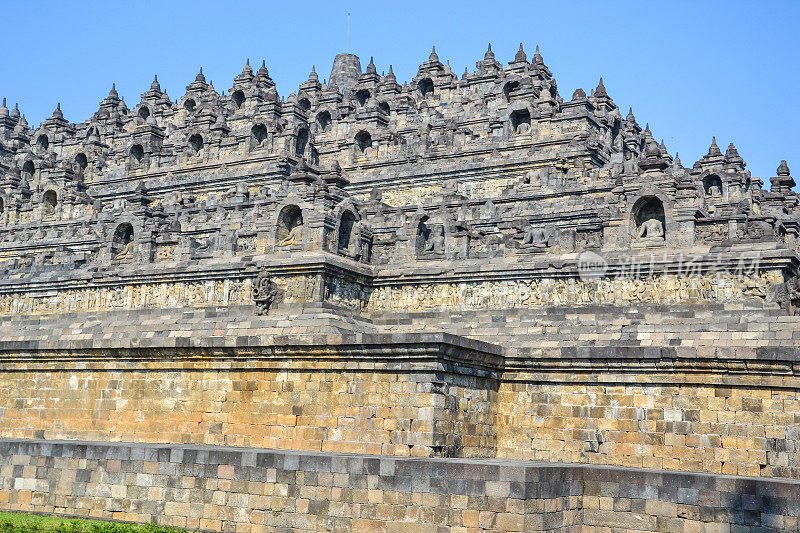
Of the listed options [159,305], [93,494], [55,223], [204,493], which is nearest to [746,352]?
[204,493]

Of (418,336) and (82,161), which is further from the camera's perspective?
(82,161)

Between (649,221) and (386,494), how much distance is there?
16.0 metres

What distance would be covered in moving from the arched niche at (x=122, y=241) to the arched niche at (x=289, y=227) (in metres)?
7.35

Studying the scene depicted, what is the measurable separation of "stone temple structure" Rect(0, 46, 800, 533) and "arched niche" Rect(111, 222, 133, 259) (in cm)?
8

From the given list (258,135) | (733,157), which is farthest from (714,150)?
(258,135)

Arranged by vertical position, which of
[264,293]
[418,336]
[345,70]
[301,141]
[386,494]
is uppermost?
[345,70]

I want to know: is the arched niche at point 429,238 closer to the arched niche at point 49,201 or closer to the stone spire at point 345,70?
the arched niche at point 49,201

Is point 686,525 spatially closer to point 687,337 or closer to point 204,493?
point 204,493

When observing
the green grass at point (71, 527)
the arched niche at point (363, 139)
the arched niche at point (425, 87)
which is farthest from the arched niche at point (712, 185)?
the green grass at point (71, 527)

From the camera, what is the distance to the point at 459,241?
1224 inches

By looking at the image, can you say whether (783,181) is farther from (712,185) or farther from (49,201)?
(49,201)

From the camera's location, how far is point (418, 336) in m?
19.1

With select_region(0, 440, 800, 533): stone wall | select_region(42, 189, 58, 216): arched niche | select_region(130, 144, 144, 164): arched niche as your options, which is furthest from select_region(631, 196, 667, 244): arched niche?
select_region(130, 144, 144, 164): arched niche

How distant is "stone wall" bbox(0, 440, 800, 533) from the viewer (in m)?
15.0
